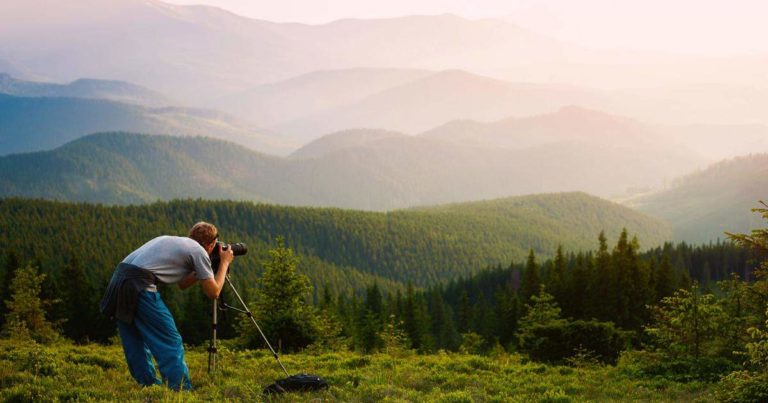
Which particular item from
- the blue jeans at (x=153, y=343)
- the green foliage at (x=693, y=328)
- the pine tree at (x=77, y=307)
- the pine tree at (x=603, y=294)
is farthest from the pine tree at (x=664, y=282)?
the pine tree at (x=77, y=307)

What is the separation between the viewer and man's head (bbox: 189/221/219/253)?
1199 centimetres

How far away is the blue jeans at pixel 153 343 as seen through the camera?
11.3m

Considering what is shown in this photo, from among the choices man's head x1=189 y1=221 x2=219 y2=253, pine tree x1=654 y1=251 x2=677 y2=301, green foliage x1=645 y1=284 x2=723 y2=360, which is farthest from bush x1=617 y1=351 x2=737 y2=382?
pine tree x1=654 y1=251 x2=677 y2=301

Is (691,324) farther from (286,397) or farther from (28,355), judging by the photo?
(28,355)

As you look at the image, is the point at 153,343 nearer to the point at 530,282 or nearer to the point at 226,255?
the point at 226,255

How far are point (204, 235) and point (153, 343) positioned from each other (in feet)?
7.75

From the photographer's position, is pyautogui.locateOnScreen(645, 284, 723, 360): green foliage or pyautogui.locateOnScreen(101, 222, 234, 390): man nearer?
pyautogui.locateOnScreen(101, 222, 234, 390): man

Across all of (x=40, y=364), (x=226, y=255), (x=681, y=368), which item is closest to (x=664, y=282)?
(x=681, y=368)

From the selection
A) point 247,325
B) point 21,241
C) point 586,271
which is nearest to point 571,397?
Answer: point 247,325

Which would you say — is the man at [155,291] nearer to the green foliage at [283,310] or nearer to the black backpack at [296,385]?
the black backpack at [296,385]

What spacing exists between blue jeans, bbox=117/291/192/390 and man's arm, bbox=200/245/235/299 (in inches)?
36.2

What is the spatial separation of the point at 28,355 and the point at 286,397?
335 inches

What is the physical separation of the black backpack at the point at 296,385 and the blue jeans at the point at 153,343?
176cm

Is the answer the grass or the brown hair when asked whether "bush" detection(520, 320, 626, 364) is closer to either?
the grass
